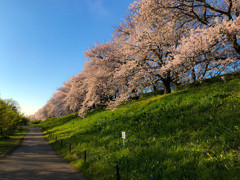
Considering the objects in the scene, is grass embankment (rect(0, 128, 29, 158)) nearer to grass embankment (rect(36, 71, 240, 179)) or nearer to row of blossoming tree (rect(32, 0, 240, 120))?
grass embankment (rect(36, 71, 240, 179))

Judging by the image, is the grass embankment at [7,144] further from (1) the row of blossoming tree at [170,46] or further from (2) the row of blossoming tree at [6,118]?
(1) the row of blossoming tree at [170,46]

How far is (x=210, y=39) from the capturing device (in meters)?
8.12

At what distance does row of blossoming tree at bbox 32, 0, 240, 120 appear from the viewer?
8.79m

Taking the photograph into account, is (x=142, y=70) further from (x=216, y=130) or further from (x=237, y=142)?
(x=237, y=142)

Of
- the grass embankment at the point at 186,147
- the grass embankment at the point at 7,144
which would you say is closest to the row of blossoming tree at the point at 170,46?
the grass embankment at the point at 186,147

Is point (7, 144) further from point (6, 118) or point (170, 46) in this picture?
point (170, 46)

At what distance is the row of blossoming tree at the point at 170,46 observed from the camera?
346 inches

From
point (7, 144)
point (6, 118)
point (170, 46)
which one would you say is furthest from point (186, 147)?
point (6, 118)

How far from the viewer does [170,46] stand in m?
15.4

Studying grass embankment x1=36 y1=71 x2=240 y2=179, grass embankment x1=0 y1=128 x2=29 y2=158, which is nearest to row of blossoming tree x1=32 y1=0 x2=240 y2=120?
grass embankment x1=36 y1=71 x2=240 y2=179

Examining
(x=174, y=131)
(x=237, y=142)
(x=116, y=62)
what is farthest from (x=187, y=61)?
(x=116, y=62)

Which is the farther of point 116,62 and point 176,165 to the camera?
point 116,62

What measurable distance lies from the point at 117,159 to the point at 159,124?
4.20 metres

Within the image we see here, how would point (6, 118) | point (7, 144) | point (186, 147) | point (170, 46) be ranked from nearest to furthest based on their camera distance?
point (186, 147) → point (170, 46) → point (7, 144) → point (6, 118)
